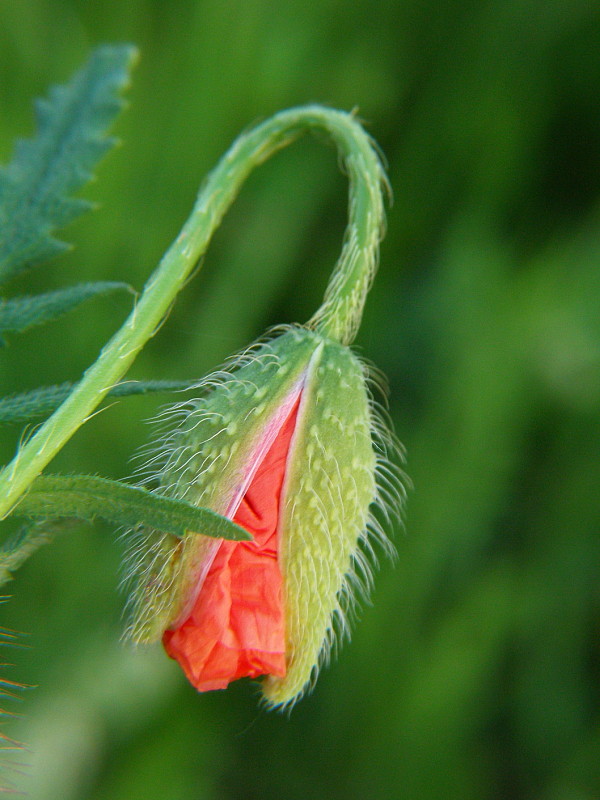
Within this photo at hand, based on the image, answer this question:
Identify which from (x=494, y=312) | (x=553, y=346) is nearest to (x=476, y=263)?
(x=494, y=312)

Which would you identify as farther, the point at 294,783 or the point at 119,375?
the point at 294,783

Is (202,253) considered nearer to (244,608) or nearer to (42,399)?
(42,399)

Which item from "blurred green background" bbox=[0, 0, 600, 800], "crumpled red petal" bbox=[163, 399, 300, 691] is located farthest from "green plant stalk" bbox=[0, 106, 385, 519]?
"blurred green background" bbox=[0, 0, 600, 800]

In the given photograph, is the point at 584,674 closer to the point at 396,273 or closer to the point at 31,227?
the point at 396,273

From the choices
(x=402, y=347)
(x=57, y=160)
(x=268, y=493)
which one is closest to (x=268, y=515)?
(x=268, y=493)

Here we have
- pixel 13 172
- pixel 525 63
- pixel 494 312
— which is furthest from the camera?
pixel 525 63

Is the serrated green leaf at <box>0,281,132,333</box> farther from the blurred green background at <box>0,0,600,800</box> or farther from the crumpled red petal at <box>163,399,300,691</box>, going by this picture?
the blurred green background at <box>0,0,600,800</box>
